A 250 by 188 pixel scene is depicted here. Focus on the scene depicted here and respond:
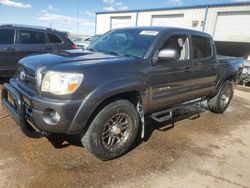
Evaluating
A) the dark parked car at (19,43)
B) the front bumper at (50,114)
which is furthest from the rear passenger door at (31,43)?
the front bumper at (50,114)

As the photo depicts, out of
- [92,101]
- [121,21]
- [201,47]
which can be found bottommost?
[92,101]

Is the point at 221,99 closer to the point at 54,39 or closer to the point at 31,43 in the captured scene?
the point at 54,39

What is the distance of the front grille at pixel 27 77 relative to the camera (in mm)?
3131

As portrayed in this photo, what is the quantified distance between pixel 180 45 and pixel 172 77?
0.75m

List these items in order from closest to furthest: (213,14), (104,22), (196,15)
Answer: (213,14)
(196,15)
(104,22)

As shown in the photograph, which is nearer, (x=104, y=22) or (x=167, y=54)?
(x=167, y=54)

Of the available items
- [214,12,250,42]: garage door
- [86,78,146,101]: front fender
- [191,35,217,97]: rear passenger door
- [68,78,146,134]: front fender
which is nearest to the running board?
[86,78,146,101]: front fender

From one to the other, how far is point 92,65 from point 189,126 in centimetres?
296

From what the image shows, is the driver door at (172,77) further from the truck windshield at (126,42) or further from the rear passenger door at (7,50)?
the rear passenger door at (7,50)

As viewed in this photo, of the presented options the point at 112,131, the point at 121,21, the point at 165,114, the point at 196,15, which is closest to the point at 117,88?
the point at 112,131

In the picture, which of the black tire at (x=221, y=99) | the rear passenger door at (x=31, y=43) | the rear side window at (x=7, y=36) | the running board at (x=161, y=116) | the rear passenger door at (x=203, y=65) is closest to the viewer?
the running board at (x=161, y=116)

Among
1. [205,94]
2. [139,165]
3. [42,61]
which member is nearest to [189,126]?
[205,94]

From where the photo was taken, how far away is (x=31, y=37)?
7.43 m

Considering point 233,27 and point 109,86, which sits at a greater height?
point 233,27
